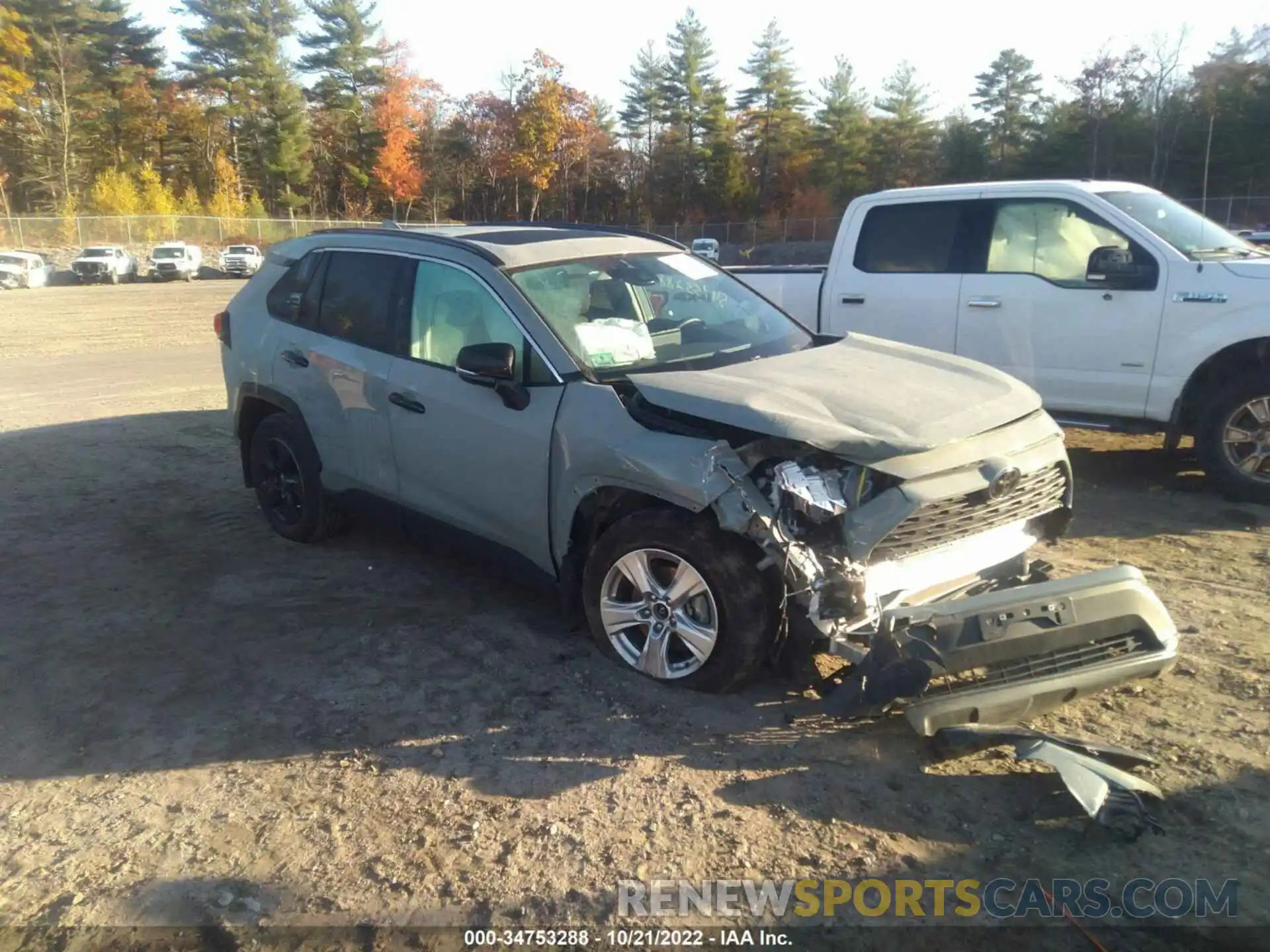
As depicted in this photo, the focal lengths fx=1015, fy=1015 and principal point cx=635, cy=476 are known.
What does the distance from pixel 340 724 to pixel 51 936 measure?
52.0 inches

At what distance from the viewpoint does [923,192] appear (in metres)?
8.18

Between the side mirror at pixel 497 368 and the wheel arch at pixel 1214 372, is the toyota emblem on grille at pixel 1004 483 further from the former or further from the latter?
the wheel arch at pixel 1214 372

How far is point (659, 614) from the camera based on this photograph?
164 inches

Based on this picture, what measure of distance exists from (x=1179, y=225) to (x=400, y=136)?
62217 millimetres

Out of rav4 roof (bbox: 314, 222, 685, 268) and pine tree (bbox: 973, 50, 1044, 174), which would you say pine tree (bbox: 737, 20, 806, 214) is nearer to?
pine tree (bbox: 973, 50, 1044, 174)

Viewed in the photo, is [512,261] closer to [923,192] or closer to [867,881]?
[867,881]

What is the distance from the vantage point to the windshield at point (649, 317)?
15.6 feet

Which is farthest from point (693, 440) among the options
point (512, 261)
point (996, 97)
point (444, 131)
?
point (444, 131)

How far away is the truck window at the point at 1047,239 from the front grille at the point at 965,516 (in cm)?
351

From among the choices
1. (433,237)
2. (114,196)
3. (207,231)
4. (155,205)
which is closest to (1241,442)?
(433,237)

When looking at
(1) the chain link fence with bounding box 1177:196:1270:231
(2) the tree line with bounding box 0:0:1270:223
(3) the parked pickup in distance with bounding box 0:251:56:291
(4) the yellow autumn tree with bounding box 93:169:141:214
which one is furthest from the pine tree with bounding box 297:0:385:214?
(1) the chain link fence with bounding box 1177:196:1270:231

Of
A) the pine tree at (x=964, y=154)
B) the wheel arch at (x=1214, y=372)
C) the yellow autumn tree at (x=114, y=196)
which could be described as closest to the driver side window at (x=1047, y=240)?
the wheel arch at (x=1214, y=372)

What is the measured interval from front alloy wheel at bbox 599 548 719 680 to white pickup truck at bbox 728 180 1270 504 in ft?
14.6

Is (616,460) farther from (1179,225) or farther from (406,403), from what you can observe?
(1179,225)
